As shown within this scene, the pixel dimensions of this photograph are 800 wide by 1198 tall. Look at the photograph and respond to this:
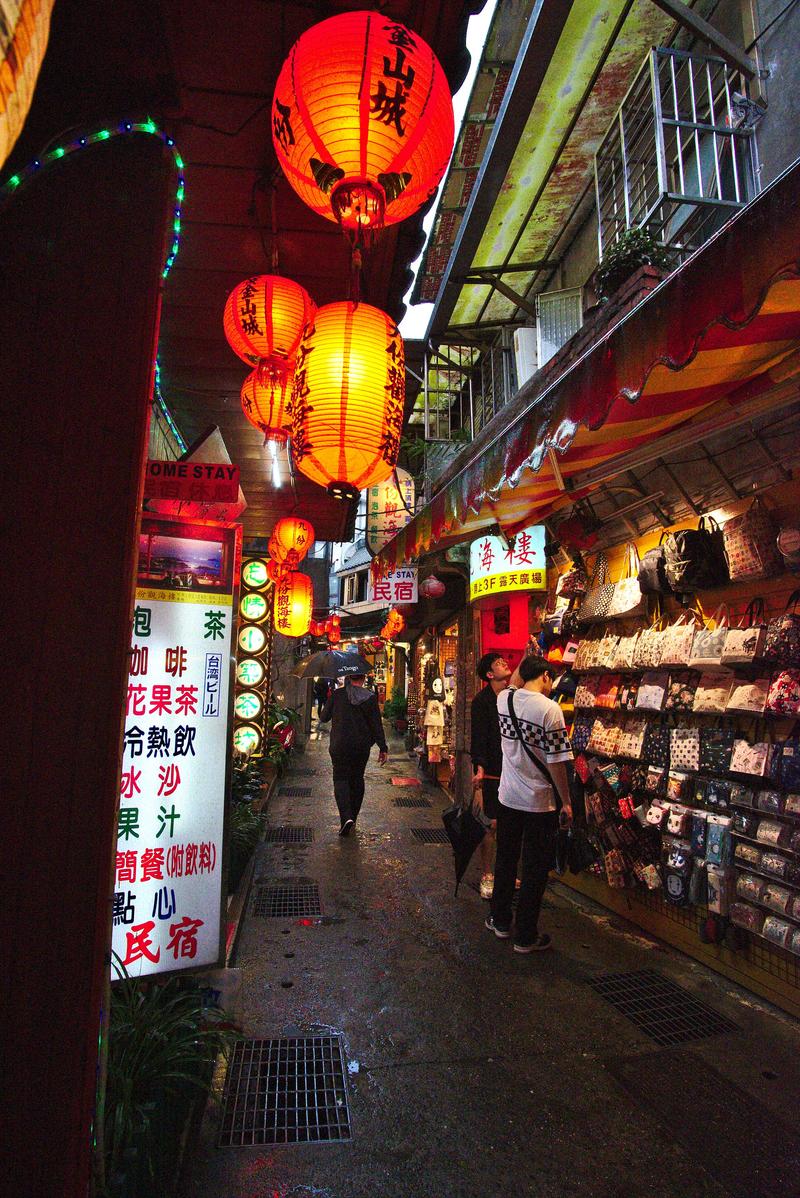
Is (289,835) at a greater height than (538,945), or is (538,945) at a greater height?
(538,945)

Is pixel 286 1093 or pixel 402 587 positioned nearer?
pixel 286 1093

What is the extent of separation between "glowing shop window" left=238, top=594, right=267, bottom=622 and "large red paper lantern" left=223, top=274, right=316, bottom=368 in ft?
25.5

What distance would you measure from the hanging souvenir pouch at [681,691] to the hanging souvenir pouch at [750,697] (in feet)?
1.66

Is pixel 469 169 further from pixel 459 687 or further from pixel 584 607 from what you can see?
pixel 459 687

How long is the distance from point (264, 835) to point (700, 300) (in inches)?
349

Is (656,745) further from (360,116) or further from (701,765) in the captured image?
(360,116)

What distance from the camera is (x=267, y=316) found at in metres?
4.43

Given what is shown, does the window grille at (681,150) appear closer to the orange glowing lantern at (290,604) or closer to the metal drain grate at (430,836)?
the orange glowing lantern at (290,604)

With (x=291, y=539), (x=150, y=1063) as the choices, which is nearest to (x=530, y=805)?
(x=150, y=1063)

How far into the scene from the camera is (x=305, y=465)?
12.8ft

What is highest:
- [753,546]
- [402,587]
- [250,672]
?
[402,587]

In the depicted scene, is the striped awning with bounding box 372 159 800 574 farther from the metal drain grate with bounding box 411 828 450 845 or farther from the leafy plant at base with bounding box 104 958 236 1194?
the metal drain grate with bounding box 411 828 450 845

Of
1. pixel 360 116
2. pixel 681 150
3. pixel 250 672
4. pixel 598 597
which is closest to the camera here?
pixel 360 116

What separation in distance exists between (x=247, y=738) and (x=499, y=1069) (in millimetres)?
8736
